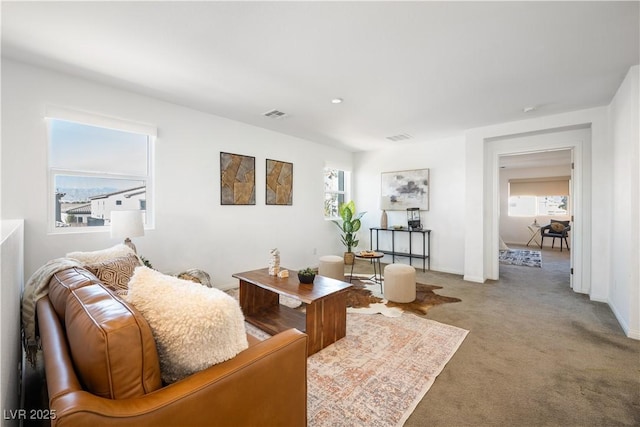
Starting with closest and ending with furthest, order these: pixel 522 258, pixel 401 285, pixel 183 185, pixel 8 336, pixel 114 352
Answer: pixel 114 352, pixel 8 336, pixel 401 285, pixel 183 185, pixel 522 258

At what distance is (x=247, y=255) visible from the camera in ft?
14.1

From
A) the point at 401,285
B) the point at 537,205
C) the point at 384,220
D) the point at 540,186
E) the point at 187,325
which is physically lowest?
the point at 401,285

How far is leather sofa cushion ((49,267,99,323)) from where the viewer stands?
118 centimetres

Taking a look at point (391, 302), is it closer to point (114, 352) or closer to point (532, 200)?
point (114, 352)

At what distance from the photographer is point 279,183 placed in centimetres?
478

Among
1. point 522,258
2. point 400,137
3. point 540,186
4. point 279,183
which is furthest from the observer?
point 540,186

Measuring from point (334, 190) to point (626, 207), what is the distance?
438 cm

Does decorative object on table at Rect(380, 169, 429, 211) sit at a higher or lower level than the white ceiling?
lower

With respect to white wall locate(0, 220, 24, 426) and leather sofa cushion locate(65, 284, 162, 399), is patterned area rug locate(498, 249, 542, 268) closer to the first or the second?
leather sofa cushion locate(65, 284, 162, 399)

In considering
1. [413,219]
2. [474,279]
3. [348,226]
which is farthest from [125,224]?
[474,279]

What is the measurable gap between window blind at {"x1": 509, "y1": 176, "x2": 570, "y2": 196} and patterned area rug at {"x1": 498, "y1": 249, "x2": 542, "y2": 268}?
7.57 ft

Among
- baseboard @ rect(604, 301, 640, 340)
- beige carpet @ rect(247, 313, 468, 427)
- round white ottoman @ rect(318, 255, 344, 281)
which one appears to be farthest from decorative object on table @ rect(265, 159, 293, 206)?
baseboard @ rect(604, 301, 640, 340)

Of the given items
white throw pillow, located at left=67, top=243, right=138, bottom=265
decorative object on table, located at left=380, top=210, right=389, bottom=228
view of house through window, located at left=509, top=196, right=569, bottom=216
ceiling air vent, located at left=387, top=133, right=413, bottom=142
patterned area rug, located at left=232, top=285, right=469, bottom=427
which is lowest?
patterned area rug, located at left=232, top=285, right=469, bottom=427

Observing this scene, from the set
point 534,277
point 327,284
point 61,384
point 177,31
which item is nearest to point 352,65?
point 177,31
